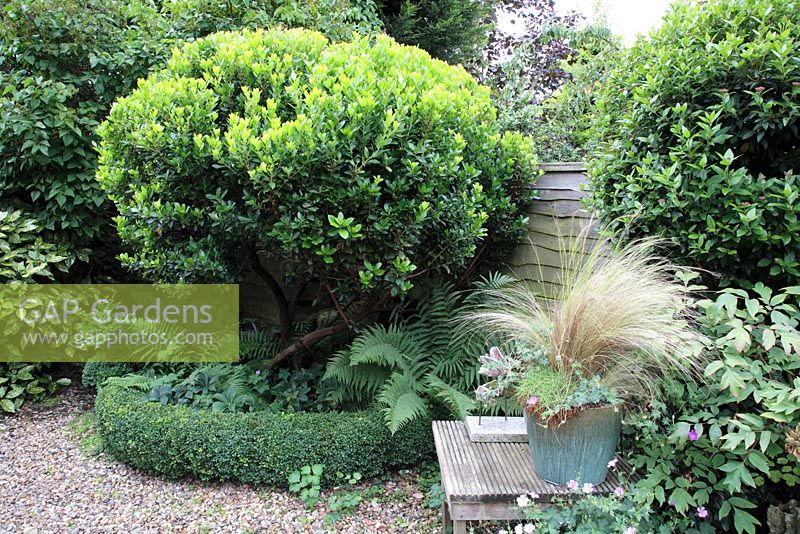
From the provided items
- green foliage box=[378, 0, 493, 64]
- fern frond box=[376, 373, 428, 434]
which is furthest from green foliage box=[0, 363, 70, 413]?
green foliage box=[378, 0, 493, 64]

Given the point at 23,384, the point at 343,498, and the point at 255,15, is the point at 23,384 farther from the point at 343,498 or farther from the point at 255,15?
the point at 255,15

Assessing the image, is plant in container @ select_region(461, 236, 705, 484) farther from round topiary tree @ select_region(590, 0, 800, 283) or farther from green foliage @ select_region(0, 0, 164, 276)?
green foliage @ select_region(0, 0, 164, 276)

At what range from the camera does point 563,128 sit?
464 centimetres

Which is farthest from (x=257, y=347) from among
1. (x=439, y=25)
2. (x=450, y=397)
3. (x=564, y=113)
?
(x=439, y=25)

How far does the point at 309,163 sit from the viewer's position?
242cm

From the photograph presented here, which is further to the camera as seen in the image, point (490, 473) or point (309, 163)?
point (309, 163)

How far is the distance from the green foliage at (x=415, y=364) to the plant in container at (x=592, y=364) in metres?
0.73

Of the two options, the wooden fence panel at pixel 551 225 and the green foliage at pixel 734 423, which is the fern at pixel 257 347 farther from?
the green foliage at pixel 734 423

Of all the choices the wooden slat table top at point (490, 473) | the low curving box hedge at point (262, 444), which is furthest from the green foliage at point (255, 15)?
the wooden slat table top at point (490, 473)

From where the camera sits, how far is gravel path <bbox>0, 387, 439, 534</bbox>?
94.3 inches

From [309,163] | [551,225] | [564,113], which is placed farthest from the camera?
[564,113]

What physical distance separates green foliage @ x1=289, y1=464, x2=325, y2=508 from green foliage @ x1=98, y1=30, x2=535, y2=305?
2.87 ft

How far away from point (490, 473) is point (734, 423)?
0.76 metres

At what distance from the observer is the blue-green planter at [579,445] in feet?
5.58
